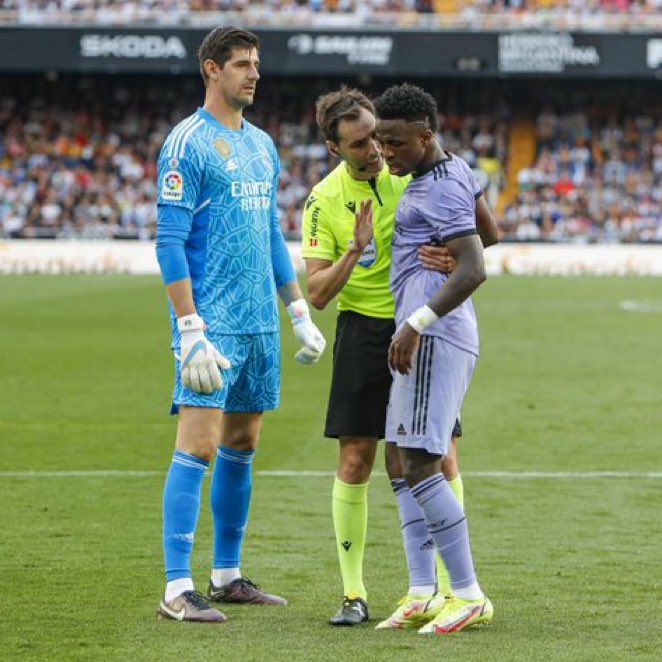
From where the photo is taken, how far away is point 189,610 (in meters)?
6.43

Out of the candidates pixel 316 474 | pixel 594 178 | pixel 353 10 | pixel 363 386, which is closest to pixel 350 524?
pixel 363 386

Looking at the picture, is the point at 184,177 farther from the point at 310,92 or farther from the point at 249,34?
the point at 310,92

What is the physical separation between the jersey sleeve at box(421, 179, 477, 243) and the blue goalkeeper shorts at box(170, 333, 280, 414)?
1051mm

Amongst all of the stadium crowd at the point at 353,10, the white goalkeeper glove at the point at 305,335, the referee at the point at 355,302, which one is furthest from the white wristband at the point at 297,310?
the stadium crowd at the point at 353,10

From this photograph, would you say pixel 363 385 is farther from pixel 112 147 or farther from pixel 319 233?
pixel 112 147

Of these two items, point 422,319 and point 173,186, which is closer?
point 422,319

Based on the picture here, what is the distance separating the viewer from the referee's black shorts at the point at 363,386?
22.0 ft

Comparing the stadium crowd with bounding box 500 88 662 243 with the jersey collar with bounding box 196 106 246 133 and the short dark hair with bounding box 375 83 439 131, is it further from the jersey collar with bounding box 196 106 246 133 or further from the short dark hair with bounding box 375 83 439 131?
the short dark hair with bounding box 375 83 439 131

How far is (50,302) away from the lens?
2809cm

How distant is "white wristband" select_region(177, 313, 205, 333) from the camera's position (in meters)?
6.45

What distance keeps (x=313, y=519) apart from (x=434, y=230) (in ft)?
10.7

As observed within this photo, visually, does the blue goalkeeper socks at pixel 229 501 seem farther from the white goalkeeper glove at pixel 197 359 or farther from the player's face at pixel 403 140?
the player's face at pixel 403 140

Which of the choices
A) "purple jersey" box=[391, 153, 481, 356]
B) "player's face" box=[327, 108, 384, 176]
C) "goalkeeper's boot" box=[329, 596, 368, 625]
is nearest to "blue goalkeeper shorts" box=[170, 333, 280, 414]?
"purple jersey" box=[391, 153, 481, 356]

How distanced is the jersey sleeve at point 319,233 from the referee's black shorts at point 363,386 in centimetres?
35
